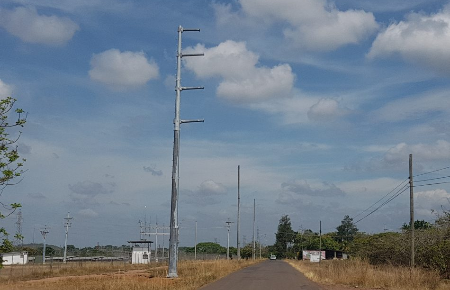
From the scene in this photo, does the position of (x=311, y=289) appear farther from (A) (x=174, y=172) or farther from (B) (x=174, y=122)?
(B) (x=174, y=122)

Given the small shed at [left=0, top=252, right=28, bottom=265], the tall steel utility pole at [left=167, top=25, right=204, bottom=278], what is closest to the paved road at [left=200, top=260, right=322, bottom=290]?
the tall steel utility pole at [left=167, top=25, right=204, bottom=278]

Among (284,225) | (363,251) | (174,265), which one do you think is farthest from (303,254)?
(174,265)

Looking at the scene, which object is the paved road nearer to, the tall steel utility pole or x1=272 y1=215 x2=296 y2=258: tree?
the tall steel utility pole

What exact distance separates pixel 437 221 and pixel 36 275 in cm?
3087

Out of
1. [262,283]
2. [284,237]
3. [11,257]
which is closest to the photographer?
[262,283]

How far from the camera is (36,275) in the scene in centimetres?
3938

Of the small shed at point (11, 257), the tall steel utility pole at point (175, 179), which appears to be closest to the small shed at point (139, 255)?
the small shed at point (11, 257)

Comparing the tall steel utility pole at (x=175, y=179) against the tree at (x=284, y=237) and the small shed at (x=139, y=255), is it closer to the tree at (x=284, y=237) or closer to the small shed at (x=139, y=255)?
the small shed at (x=139, y=255)

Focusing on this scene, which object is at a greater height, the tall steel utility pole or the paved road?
the tall steel utility pole

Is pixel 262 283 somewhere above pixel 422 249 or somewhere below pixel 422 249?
below

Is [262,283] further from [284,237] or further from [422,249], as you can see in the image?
[284,237]

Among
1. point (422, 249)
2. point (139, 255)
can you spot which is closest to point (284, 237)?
point (139, 255)

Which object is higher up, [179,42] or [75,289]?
[179,42]

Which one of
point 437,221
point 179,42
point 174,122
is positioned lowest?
point 437,221
